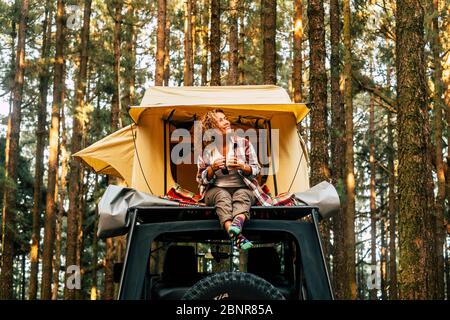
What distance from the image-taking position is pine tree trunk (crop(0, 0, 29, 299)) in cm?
2128

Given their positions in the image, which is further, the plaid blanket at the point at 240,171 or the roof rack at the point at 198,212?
the plaid blanket at the point at 240,171

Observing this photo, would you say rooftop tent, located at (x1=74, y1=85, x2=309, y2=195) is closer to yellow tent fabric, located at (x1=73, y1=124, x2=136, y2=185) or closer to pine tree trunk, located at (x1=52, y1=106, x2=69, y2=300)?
yellow tent fabric, located at (x1=73, y1=124, x2=136, y2=185)

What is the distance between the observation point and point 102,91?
3281 cm

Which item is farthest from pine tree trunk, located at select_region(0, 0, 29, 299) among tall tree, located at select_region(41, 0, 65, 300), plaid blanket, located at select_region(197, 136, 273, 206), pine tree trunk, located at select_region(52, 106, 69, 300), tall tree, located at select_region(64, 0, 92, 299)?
plaid blanket, located at select_region(197, 136, 273, 206)

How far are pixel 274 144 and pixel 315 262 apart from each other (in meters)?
4.13

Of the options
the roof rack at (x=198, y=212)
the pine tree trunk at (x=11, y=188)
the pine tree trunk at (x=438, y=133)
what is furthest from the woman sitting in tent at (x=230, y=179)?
the pine tree trunk at (x=11, y=188)

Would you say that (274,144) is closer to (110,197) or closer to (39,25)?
(110,197)

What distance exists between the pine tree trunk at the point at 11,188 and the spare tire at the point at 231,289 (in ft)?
60.0

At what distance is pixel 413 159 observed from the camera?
30.6ft

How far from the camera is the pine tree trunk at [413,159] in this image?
9.02 metres

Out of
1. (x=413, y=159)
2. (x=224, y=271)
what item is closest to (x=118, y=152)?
(x=413, y=159)

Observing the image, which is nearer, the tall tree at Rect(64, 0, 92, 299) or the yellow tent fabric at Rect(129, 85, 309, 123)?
the yellow tent fabric at Rect(129, 85, 309, 123)

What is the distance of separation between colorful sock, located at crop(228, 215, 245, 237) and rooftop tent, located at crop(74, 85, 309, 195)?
2927 mm

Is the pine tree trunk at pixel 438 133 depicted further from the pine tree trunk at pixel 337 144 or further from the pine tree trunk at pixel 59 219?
the pine tree trunk at pixel 59 219
